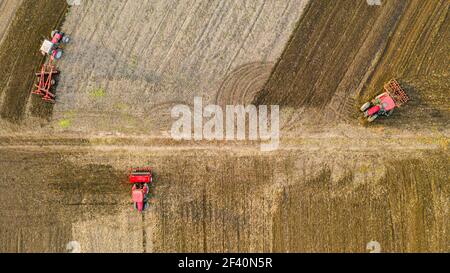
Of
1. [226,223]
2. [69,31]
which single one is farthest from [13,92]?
[226,223]

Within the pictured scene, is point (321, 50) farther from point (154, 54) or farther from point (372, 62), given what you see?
point (154, 54)

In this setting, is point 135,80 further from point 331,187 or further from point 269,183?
point 331,187

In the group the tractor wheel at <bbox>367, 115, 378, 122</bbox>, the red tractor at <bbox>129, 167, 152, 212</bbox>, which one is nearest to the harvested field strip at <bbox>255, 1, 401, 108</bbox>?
the tractor wheel at <bbox>367, 115, 378, 122</bbox>

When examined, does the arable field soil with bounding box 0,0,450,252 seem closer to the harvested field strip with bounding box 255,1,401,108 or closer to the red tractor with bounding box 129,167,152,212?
the harvested field strip with bounding box 255,1,401,108

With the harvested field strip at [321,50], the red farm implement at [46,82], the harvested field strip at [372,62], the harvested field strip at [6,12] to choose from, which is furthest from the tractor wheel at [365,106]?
the harvested field strip at [6,12]

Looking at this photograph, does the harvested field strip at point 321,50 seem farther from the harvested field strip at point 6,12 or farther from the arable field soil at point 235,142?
the harvested field strip at point 6,12

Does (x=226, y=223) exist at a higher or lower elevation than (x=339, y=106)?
lower
